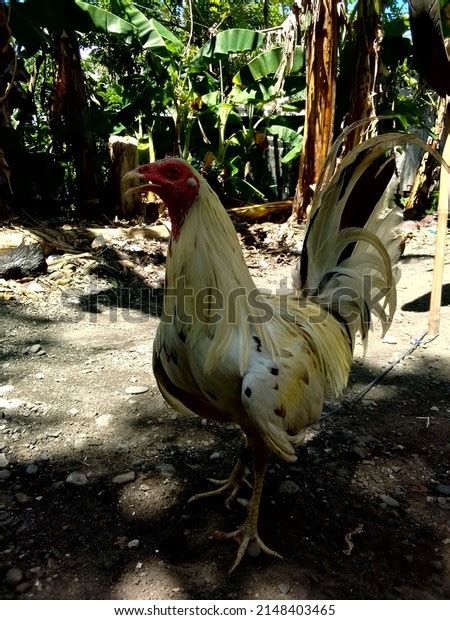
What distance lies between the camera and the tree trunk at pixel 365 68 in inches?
294

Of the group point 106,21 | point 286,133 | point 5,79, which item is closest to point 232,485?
point 5,79

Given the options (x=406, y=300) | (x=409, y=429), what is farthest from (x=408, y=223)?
(x=409, y=429)

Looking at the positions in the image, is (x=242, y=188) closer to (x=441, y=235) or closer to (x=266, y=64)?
(x=266, y=64)

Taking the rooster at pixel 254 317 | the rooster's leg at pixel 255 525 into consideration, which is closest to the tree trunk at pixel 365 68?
the rooster at pixel 254 317

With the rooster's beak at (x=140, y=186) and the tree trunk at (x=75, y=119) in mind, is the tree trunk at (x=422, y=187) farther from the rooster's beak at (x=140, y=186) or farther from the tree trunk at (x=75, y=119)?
the rooster's beak at (x=140, y=186)

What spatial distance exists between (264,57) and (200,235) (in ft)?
28.1

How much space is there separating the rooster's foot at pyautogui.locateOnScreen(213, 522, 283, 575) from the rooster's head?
1558 millimetres

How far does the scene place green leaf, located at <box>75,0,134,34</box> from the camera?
318 inches

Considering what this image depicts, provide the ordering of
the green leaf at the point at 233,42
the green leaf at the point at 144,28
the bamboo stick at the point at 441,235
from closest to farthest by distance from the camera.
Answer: the bamboo stick at the point at 441,235, the green leaf at the point at 144,28, the green leaf at the point at 233,42

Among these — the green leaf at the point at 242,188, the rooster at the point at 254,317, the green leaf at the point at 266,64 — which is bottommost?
the rooster at the point at 254,317

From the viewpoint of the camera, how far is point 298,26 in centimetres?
769

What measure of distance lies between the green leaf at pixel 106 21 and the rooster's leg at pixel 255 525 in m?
8.49

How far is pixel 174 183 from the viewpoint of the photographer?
2072 mm

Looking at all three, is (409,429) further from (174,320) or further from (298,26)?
(298,26)
